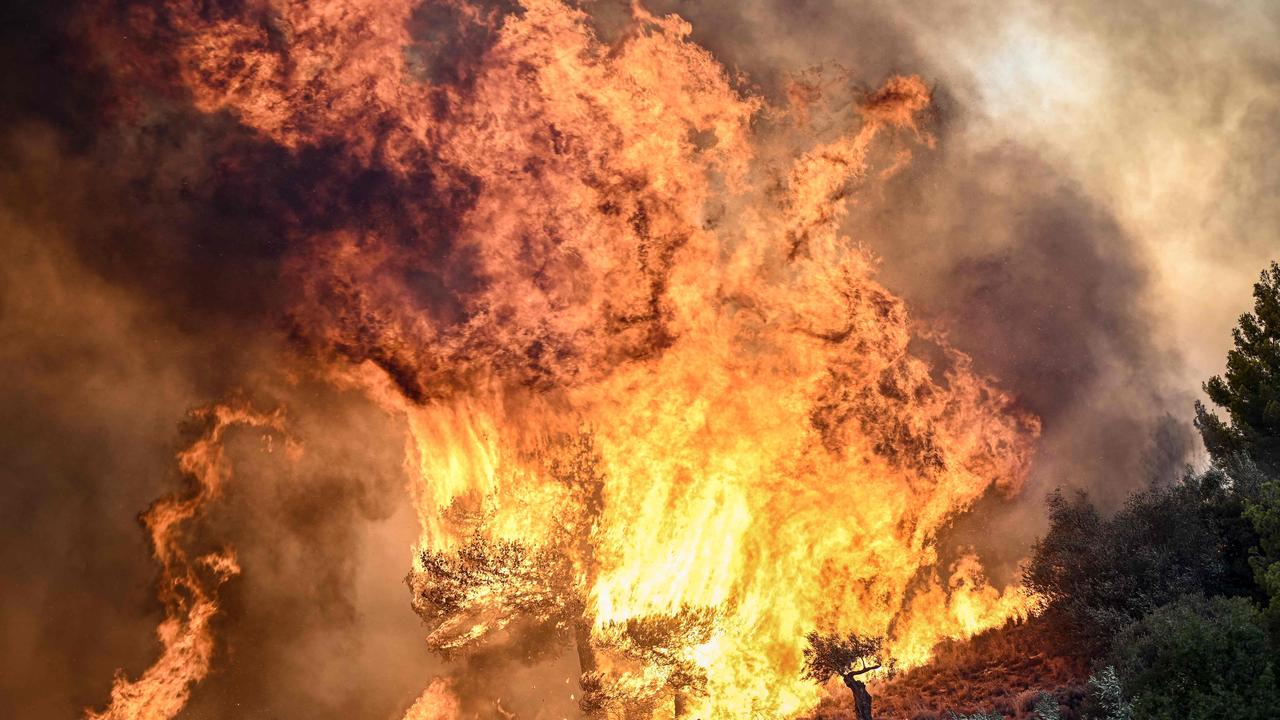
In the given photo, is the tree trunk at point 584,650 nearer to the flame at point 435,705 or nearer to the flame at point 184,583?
the flame at point 435,705

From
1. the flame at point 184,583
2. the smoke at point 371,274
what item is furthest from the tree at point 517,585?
the flame at point 184,583

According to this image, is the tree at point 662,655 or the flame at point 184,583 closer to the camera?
the flame at point 184,583

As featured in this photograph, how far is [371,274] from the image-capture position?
20188 millimetres

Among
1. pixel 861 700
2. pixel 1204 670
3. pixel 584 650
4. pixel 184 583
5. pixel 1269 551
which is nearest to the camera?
pixel 1204 670

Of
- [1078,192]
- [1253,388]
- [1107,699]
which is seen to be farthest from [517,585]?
[1253,388]

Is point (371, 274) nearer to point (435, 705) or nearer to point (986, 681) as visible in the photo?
point (435, 705)

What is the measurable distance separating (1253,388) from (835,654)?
16.4 metres

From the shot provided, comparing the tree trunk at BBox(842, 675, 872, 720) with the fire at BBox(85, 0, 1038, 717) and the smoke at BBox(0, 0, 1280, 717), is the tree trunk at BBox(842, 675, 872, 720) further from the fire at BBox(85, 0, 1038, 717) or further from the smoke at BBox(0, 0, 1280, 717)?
the smoke at BBox(0, 0, 1280, 717)

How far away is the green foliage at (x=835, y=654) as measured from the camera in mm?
18359

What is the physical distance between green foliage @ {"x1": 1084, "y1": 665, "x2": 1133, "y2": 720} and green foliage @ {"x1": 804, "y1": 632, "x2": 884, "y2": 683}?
4.36m

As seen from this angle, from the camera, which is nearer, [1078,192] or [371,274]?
[371,274]

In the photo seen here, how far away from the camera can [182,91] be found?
19.1m

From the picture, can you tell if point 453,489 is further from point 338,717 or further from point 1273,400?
point 1273,400

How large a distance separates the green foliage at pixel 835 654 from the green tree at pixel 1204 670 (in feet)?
17.8
